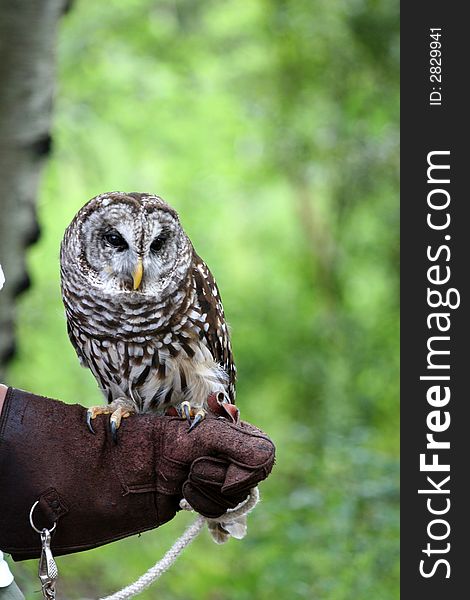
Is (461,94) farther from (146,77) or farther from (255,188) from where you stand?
(255,188)

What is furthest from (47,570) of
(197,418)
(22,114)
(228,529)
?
(22,114)

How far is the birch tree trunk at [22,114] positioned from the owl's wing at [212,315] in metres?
0.84

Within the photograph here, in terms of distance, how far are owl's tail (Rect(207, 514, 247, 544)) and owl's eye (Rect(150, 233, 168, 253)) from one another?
2.52 feet

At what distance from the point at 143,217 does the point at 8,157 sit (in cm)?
108

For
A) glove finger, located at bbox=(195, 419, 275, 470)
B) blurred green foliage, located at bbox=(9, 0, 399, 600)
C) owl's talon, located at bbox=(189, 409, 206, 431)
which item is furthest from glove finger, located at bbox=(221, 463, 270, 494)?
blurred green foliage, located at bbox=(9, 0, 399, 600)

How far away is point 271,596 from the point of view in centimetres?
473

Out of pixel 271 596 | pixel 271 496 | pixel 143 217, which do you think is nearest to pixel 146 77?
pixel 271 496

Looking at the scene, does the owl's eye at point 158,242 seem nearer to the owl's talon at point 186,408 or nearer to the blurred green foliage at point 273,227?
the owl's talon at point 186,408

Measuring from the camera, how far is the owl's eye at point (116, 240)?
2.34 metres

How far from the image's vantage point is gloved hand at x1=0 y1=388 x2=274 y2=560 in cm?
215

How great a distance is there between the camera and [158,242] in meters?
2.37

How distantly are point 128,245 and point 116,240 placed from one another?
50mm

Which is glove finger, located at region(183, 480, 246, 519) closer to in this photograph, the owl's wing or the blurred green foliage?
the owl's wing

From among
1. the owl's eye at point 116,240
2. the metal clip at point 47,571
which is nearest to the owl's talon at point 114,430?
the metal clip at point 47,571
